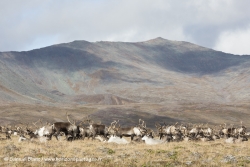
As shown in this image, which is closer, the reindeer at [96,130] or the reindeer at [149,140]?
the reindeer at [149,140]

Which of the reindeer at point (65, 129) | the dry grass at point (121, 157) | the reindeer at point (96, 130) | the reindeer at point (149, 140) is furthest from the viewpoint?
the reindeer at point (96, 130)

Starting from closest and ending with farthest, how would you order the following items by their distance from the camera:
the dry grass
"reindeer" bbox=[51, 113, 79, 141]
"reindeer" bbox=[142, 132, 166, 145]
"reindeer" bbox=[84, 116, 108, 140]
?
the dry grass, "reindeer" bbox=[142, 132, 166, 145], "reindeer" bbox=[51, 113, 79, 141], "reindeer" bbox=[84, 116, 108, 140]

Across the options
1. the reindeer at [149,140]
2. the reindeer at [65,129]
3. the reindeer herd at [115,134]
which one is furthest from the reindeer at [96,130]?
the reindeer at [149,140]

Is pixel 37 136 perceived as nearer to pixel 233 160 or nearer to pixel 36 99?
pixel 233 160

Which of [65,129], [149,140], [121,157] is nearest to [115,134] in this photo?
[149,140]

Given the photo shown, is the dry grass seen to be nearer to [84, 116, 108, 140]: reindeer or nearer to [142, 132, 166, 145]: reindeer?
[142, 132, 166, 145]: reindeer

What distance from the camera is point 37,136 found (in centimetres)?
3756

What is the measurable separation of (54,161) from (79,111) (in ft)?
428

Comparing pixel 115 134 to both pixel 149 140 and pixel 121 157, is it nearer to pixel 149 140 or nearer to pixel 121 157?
pixel 149 140

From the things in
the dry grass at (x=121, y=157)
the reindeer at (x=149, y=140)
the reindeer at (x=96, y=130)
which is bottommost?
the dry grass at (x=121, y=157)

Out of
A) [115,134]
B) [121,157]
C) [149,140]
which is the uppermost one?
[115,134]

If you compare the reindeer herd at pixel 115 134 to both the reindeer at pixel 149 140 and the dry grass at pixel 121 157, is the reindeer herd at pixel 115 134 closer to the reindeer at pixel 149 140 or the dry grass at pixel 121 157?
the reindeer at pixel 149 140

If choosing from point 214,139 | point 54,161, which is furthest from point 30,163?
point 214,139

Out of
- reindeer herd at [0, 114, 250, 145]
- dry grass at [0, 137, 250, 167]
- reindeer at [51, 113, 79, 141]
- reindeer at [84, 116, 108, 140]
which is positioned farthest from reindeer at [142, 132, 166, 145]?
dry grass at [0, 137, 250, 167]
